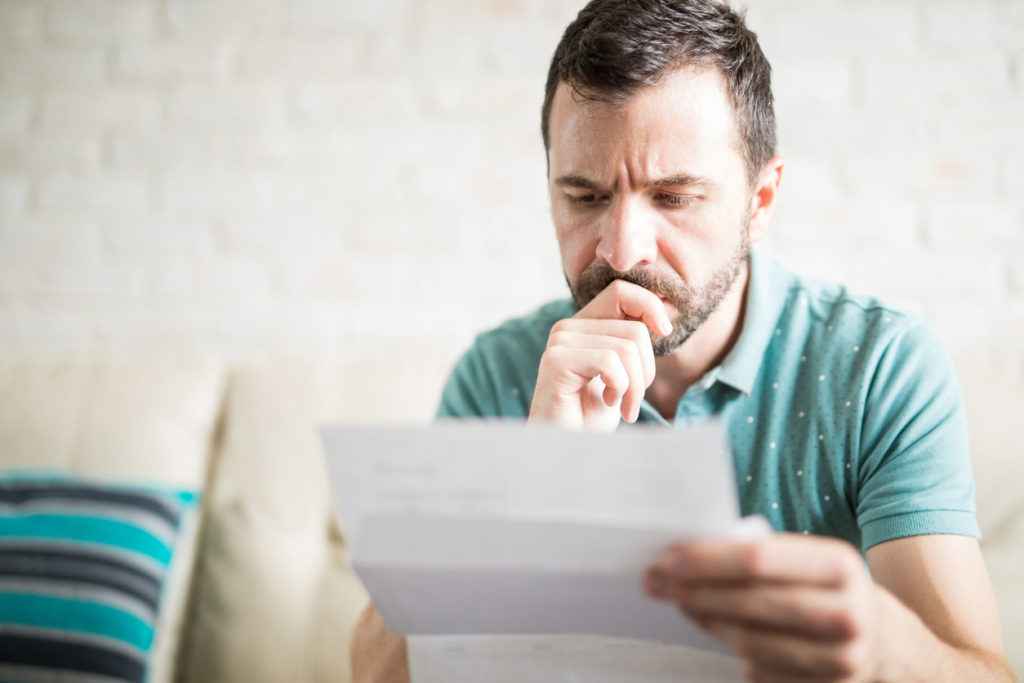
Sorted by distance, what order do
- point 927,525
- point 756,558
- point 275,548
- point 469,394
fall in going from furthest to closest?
point 275,548, point 469,394, point 927,525, point 756,558

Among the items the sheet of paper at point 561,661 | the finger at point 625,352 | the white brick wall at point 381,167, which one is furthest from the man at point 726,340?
the white brick wall at point 381,167

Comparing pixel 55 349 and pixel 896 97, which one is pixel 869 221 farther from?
pixel 55 349

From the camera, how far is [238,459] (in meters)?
1.51

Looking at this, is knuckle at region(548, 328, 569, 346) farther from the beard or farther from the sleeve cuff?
the sleeve cuff

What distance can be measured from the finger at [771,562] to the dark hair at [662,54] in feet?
2.10

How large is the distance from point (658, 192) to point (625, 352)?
234 mm

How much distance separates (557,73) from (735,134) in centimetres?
26

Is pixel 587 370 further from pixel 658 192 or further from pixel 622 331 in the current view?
pixel 658 192

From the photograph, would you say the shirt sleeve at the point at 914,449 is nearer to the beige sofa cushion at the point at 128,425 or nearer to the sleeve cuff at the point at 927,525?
the sleeve cuff at the point at 927,525

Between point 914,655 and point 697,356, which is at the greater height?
point 697,356

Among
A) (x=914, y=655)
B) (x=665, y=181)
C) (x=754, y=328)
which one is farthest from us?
(x=754, y=328)

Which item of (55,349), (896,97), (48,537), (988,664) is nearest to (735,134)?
(988,664)

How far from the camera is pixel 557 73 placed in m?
1.08

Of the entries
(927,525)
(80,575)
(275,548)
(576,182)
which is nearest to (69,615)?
(80,575)
